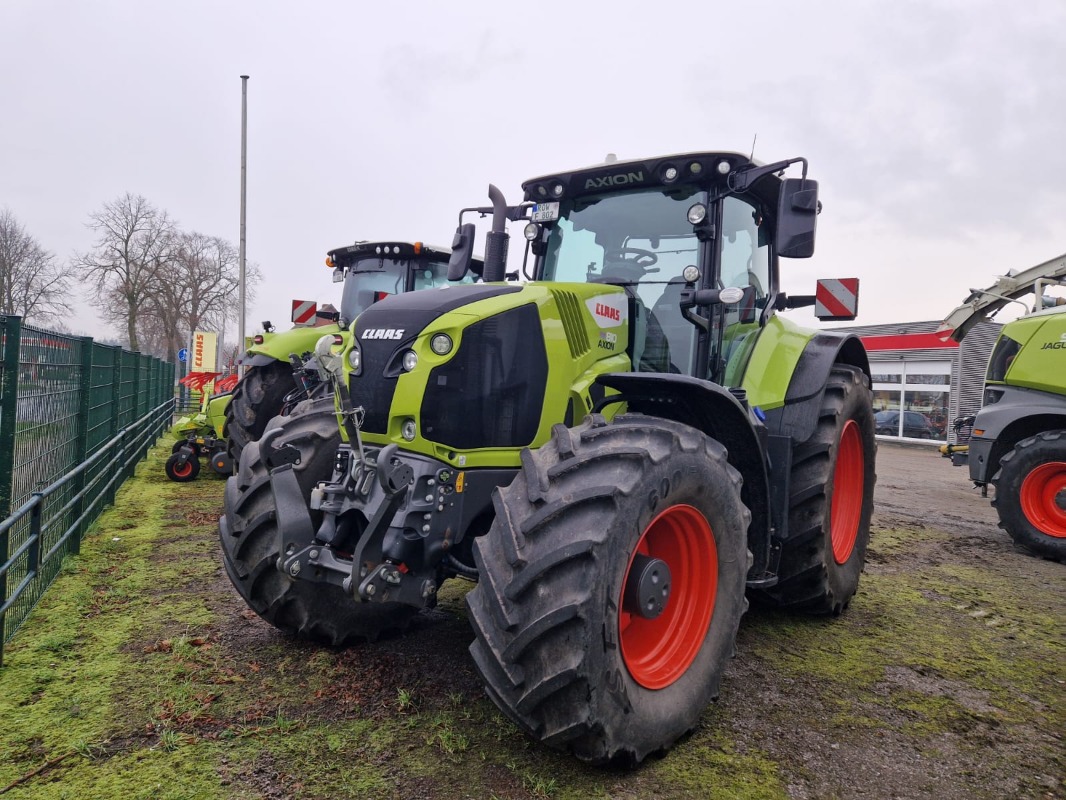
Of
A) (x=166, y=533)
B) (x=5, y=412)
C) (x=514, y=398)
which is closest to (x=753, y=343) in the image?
(x=514, y=398)

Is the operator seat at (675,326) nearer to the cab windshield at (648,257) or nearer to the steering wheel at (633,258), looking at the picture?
the cab windshield at (648,257)

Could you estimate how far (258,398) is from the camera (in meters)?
7.62

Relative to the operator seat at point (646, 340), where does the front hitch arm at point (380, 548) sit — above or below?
below

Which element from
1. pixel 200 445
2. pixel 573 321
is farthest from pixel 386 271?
pixel 573 321

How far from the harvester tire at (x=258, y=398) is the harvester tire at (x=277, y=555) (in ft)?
13.9

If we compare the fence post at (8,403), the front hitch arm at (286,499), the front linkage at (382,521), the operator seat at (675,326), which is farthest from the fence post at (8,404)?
the operator seat at (675,326)

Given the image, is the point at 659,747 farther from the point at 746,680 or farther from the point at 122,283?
the point at 122,283

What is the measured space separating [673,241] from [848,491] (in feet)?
7.51

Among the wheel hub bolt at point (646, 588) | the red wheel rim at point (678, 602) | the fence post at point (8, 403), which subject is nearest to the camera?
the wheel hub bolt at point (646, 588)

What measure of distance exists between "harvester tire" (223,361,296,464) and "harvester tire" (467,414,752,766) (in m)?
5.65

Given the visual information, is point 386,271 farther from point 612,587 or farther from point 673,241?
point 612,587

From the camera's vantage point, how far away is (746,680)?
343cm

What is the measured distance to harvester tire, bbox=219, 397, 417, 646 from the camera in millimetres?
3334

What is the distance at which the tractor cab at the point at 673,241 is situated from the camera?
12.0 feet
